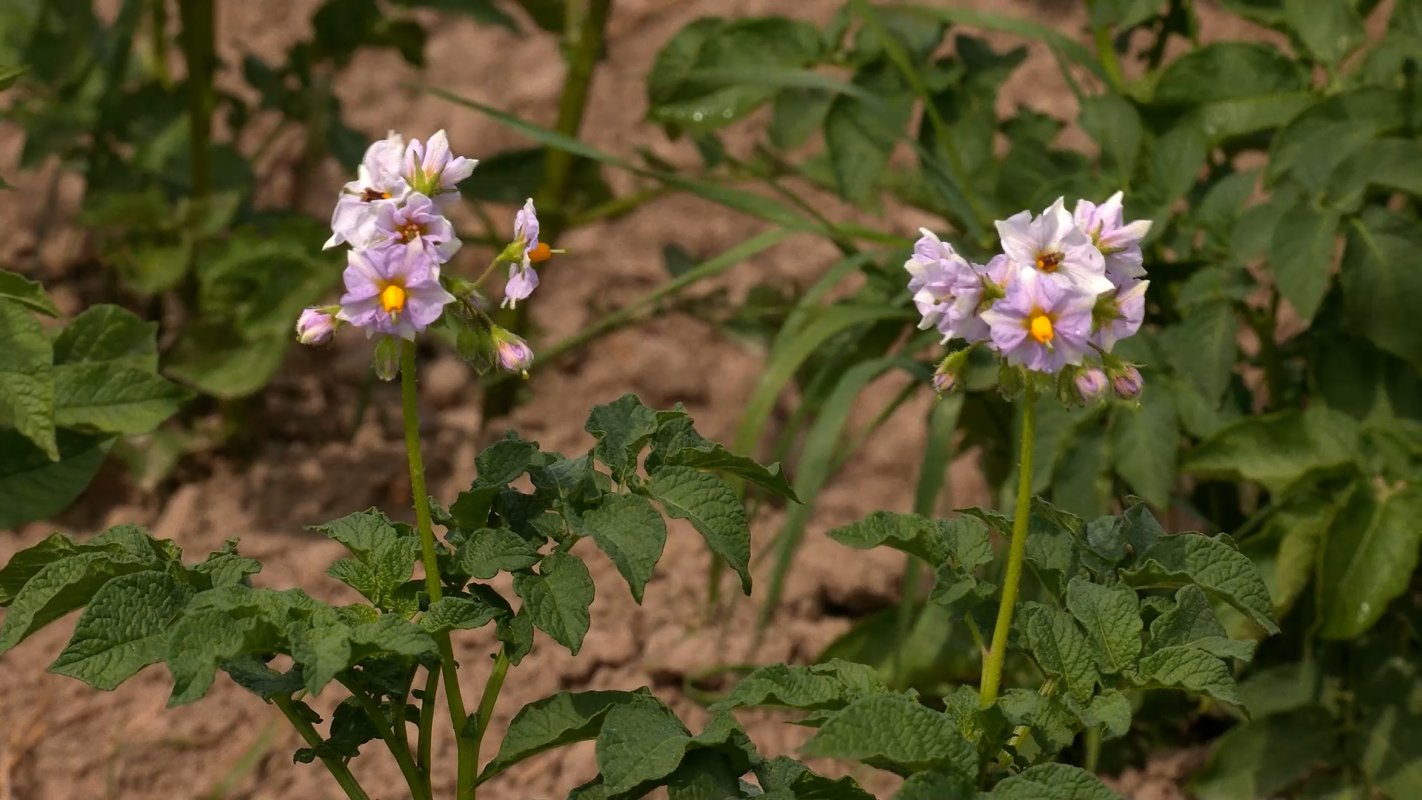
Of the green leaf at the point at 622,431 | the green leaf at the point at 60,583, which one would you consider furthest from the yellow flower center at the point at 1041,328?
the green leaf at the point at 60,583

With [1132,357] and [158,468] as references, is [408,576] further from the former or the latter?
[158,468]

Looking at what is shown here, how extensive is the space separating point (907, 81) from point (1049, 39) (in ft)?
0.61

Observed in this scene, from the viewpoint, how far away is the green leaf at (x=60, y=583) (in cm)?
136

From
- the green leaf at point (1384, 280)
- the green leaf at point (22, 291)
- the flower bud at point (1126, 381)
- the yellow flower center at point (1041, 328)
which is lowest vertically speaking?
the green leaf at point (22, 291)

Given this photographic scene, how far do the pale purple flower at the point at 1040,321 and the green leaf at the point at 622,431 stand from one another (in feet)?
1.04

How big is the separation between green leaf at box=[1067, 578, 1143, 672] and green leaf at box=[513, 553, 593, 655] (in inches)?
14.7

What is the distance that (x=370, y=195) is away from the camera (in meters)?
1.34

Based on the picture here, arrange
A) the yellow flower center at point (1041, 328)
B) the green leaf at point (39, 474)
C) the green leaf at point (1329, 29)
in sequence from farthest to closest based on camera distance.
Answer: the green leaf at point (1329, 29)
the green leaf at point (39, 474)
the yellow flower center at point (1041, 328)

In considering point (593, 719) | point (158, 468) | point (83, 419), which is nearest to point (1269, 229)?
point (593, 719)

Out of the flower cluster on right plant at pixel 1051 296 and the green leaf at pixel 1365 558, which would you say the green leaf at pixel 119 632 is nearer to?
the flower cluster on right plant at pixel 1051 296

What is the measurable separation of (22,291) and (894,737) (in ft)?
2.99

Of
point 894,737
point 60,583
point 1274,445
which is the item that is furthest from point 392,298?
point 1274,445

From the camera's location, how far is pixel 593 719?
144 centimetres

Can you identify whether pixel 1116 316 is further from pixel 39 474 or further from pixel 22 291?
pixel 39 474
